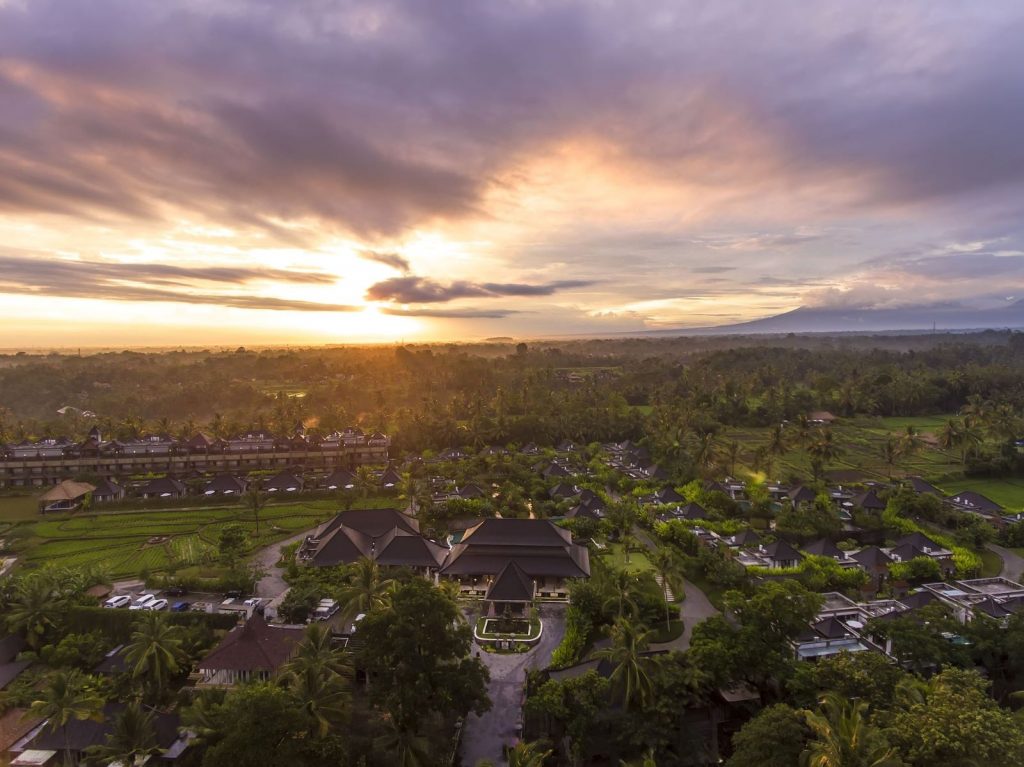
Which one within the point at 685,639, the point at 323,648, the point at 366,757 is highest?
the point at 323,648

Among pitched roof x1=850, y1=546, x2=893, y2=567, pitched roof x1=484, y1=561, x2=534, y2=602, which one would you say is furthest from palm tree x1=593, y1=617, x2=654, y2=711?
pitched roof x1=850, y1=546, x2=893, y2=567

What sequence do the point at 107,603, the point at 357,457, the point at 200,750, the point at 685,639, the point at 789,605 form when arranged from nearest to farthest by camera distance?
the point at 200,750
the point at 789,605
the point at 685,639
the point at 107,603
the point at 357,457

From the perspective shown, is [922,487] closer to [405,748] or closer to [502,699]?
[502,699]

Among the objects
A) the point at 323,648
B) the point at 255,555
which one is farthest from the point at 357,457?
the point at 323,648

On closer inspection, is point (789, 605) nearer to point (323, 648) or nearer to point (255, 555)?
point (323, 648)

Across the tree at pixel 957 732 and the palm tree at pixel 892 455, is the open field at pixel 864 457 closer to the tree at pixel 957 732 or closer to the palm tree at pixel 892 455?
the palm tree at pixel 892 455

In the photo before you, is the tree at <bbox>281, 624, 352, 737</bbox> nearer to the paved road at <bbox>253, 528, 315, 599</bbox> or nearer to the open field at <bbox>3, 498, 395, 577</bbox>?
the paved road at <bbox>253, 528, 315, 599</bbox>

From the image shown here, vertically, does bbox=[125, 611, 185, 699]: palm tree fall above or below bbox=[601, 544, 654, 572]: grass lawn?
above
